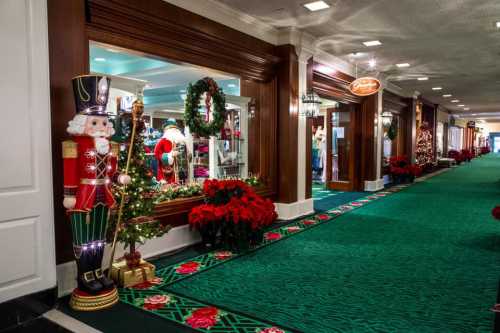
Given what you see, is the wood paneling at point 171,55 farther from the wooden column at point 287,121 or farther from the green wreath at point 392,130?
the green wreath at point 392,130

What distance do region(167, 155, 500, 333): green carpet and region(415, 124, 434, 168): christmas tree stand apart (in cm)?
957

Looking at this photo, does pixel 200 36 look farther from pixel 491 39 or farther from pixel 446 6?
pixel 491 39

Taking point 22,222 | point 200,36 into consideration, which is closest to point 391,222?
point 200,36

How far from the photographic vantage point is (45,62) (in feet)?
9.68

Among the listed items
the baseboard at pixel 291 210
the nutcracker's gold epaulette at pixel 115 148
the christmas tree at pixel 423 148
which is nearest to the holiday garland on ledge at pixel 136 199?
the nutcracker's gold epaulette at pixel 115 148

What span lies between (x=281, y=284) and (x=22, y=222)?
2.18 m

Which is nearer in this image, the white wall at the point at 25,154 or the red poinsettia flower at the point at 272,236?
the white wall at the point at 25,154

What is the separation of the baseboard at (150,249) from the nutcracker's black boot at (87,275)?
327 mm

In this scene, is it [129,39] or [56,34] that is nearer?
[56,34]

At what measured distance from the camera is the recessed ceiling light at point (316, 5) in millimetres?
4830

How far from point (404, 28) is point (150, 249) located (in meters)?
4.97

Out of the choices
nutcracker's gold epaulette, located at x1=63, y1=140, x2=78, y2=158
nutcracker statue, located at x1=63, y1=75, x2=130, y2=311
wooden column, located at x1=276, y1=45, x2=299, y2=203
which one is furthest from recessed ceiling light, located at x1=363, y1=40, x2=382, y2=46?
nutcracker's gold epaulette, located at x1=63, y1=140, x2=78, y2=158

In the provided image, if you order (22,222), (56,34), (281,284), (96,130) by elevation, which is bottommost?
(281,284)

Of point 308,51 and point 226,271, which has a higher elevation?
point 308,51
